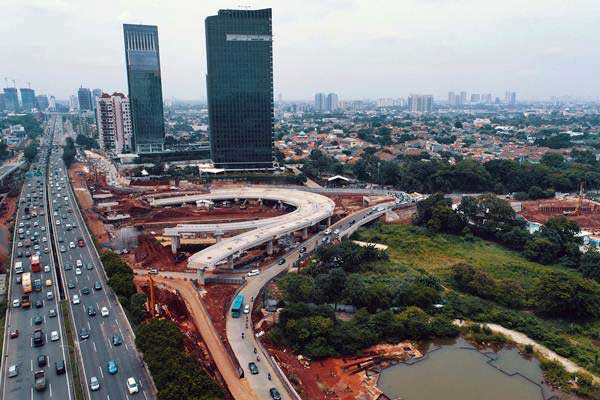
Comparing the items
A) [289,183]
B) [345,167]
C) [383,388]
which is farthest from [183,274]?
[345,167]

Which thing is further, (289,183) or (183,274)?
(289,183)

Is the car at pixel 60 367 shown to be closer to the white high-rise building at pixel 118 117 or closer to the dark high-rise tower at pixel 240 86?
the dark high-rise tower at pixel 240 86

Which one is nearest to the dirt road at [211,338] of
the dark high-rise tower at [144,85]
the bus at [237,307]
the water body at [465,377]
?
the bus at [237,307]

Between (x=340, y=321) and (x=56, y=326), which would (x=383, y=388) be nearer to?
(x=340, y=321)

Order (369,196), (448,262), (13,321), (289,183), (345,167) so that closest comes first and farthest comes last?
(13,321) → (448,262) → (369,196) → (289,183) → (345,167)

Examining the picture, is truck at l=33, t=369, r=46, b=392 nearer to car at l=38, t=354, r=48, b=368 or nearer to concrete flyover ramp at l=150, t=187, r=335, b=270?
car at l=38, t=354, r=48, b=368

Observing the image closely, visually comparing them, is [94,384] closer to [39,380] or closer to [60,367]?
[60,367]

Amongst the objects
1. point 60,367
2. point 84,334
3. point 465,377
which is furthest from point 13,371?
point 465,377

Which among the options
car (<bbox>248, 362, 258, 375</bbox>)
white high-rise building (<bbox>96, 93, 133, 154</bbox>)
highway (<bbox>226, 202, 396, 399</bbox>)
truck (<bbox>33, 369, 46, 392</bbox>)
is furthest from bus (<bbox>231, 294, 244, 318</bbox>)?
white high-rise building (<bbox>96, 93, 133, 154</bbox>)
